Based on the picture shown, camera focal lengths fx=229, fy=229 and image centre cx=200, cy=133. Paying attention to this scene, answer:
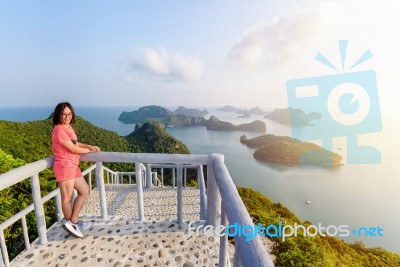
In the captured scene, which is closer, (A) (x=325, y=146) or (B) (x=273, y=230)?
(B) (x=273, y=230)

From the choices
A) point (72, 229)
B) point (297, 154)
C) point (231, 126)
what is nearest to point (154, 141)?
point (72, 229)

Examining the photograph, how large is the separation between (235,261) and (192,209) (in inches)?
184

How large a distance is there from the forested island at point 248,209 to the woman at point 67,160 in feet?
8.11

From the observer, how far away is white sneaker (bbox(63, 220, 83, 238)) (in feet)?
8.42

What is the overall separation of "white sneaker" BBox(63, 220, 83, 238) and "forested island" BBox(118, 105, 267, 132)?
11742 cm

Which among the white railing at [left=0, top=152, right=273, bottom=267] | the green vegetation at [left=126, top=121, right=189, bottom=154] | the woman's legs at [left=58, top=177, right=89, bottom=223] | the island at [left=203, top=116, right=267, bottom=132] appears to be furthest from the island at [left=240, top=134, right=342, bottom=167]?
the woman's legs at [left=58, top=177, right=89, bottom=223]

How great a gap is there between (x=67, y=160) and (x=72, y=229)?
2.62ft

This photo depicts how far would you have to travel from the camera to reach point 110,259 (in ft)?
7.80

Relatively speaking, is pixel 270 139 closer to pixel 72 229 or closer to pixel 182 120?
pixel 182 120

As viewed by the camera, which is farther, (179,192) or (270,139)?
(270,139)

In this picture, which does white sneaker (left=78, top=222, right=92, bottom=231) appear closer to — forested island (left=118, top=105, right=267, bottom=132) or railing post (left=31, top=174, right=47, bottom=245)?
railing post (left=31, top=174, right=47, bottom=245)

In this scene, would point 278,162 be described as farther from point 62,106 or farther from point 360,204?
point 62,106

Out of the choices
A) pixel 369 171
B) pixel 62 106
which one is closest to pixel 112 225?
pixel 62 106

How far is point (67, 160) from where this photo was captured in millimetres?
2471
